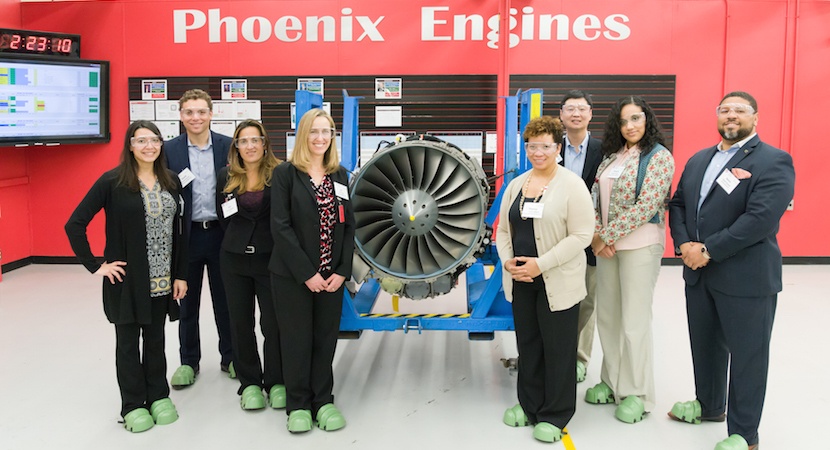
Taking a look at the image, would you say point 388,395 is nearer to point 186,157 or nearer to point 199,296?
point 199,296

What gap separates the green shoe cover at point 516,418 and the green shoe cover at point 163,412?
65.4 inches

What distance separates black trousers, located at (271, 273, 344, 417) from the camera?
3.21m

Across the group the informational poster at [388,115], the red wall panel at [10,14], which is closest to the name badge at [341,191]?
the informational poster at [388,115]

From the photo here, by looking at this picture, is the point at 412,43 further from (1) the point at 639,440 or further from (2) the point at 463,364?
(1) the point at 639,440

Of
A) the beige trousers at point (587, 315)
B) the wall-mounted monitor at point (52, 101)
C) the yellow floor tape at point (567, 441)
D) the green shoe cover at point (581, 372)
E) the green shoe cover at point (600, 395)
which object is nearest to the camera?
the yellow floor tape at point (567, 441)

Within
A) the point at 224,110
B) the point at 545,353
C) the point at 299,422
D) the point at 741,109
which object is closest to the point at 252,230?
the point at 299,422

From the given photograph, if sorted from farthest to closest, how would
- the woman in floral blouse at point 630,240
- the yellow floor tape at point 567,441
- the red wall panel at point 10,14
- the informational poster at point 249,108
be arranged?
the informational poster at point 249,108 < the red wall panel at point 10,14 < the woman in floral blouse at point 630,240 < the yellow floor tape at point 567,441

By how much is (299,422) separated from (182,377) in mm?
1031

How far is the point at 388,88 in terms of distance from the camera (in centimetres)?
712

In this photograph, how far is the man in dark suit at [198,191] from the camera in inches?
148

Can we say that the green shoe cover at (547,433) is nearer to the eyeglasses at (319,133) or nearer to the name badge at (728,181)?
the name badge at (728,181)

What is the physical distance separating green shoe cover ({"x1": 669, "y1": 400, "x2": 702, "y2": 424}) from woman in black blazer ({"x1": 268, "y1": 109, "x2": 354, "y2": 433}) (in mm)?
1666

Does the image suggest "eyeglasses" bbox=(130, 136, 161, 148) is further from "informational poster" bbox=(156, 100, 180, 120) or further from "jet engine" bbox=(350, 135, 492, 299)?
"informational poster" bbox=(156, 100, 180, 120)

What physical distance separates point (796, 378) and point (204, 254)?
138 inches
